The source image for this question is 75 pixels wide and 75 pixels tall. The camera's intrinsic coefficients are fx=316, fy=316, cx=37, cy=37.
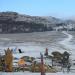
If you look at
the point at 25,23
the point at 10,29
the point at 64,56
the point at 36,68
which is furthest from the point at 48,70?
the point at 25,23

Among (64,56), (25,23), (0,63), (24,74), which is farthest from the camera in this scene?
(25,23)

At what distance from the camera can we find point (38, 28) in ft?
376

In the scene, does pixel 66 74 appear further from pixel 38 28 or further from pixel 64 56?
pixel 38 28

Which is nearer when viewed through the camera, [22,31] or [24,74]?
[24,74]

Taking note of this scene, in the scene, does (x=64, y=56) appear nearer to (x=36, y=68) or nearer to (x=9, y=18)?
(x=36, y=68)

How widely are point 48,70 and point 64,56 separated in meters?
5.63

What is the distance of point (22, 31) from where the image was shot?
10925 centimetres

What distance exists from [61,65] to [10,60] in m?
4.43

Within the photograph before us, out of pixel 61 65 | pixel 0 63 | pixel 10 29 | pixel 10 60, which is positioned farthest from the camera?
pixel 10 29

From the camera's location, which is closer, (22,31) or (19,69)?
(19,69)

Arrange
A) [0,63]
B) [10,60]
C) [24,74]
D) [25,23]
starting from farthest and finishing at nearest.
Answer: [25,23] < [0,63] < [10,60] < [24,74]

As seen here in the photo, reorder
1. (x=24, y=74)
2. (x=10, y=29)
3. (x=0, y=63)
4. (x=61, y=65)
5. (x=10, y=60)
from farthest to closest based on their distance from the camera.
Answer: (x=10, y=29) → (x=61, y=65) → (x=0, y=63) → (x=10, y=60) → (x=24, y=74)

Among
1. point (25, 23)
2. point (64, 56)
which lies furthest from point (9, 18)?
point (64, 56)

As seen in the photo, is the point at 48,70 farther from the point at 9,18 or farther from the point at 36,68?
the point at 9,18
